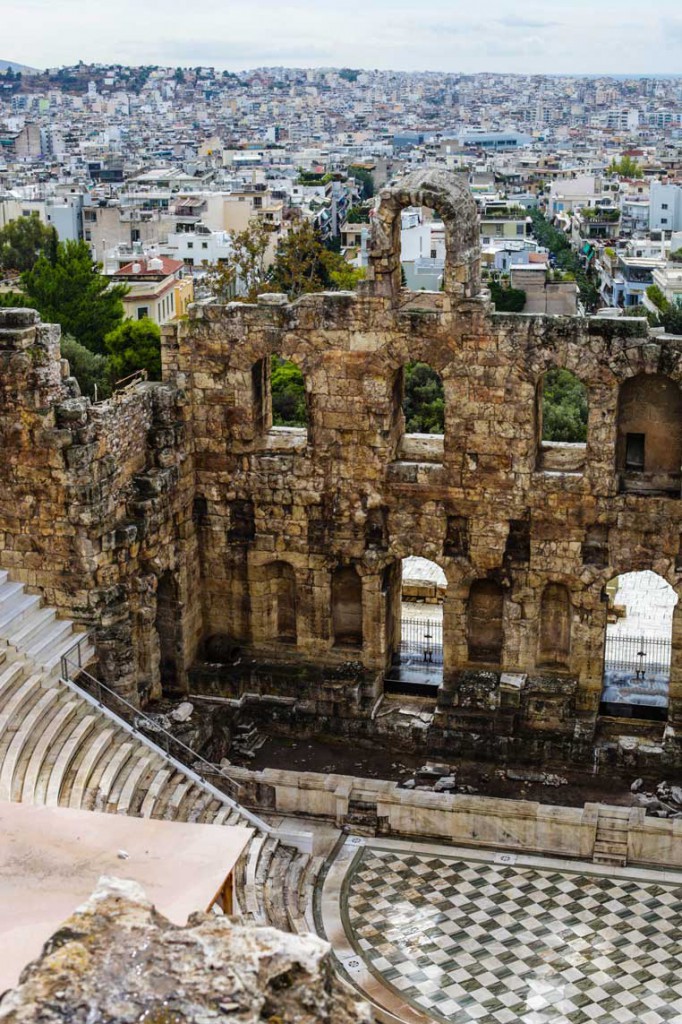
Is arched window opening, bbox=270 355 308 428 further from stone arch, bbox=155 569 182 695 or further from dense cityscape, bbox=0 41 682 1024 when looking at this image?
stone arch, bbox=155 569 182 695

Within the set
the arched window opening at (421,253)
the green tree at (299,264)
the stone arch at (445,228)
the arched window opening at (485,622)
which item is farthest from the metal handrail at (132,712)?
the arched window opening at (421,253)

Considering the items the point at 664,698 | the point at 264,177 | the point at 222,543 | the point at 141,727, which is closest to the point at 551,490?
the point at 664,698

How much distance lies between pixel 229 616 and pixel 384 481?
4.29m

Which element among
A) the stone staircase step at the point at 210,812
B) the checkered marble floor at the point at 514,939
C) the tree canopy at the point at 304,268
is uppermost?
the tree canopy at the point at 304,268

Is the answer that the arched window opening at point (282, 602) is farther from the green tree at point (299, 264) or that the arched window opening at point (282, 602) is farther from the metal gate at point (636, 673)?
the green tree at point (299, 264)

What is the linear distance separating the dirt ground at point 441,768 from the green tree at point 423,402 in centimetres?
2178

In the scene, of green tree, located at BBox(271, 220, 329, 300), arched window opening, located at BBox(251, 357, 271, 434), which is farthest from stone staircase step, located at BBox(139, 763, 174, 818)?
green tree, located at BBox(271, 220, 329, 300)

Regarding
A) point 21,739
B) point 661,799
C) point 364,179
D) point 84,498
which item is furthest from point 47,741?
point 364,179

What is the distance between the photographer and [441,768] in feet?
81.6

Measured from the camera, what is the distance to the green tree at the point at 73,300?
52.5 meters

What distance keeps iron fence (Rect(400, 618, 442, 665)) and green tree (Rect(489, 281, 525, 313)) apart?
37.7 m

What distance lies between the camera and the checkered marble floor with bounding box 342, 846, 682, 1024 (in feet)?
62.6

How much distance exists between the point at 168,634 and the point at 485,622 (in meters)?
5.92

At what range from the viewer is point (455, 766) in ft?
82.0
